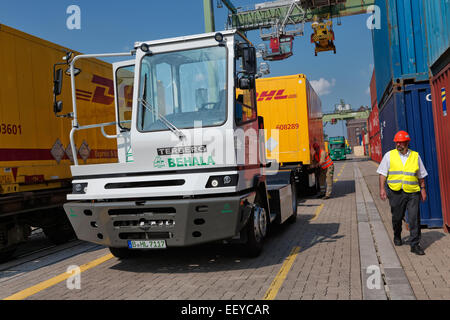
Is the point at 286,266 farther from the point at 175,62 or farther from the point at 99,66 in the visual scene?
the point at 99,66

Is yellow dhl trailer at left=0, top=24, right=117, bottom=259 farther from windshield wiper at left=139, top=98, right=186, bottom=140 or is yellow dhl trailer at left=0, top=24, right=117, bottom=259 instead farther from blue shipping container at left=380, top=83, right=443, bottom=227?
blue shipping container at left=380, top=83, right=443, bottom=227

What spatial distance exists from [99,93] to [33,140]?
2.26m

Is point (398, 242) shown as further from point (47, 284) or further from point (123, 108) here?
point (47, 284)

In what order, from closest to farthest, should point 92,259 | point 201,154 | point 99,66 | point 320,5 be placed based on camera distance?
point 201,154, point 92,259, point 99,66, point 320,5

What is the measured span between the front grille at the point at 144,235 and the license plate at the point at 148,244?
0.19ft

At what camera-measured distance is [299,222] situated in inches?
370

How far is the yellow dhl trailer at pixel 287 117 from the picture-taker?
12.4 m

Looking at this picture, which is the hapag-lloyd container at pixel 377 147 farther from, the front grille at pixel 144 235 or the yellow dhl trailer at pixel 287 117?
the front grille at pixel 144 235

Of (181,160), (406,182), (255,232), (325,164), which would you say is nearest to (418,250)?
(406,182)

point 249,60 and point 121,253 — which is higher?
point 249,60

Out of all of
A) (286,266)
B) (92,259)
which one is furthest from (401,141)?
(92,259)

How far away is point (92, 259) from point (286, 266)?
3201 millimetres

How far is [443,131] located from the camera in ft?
21.9

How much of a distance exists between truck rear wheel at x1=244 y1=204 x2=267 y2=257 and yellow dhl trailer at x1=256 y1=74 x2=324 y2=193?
6.27 meters
